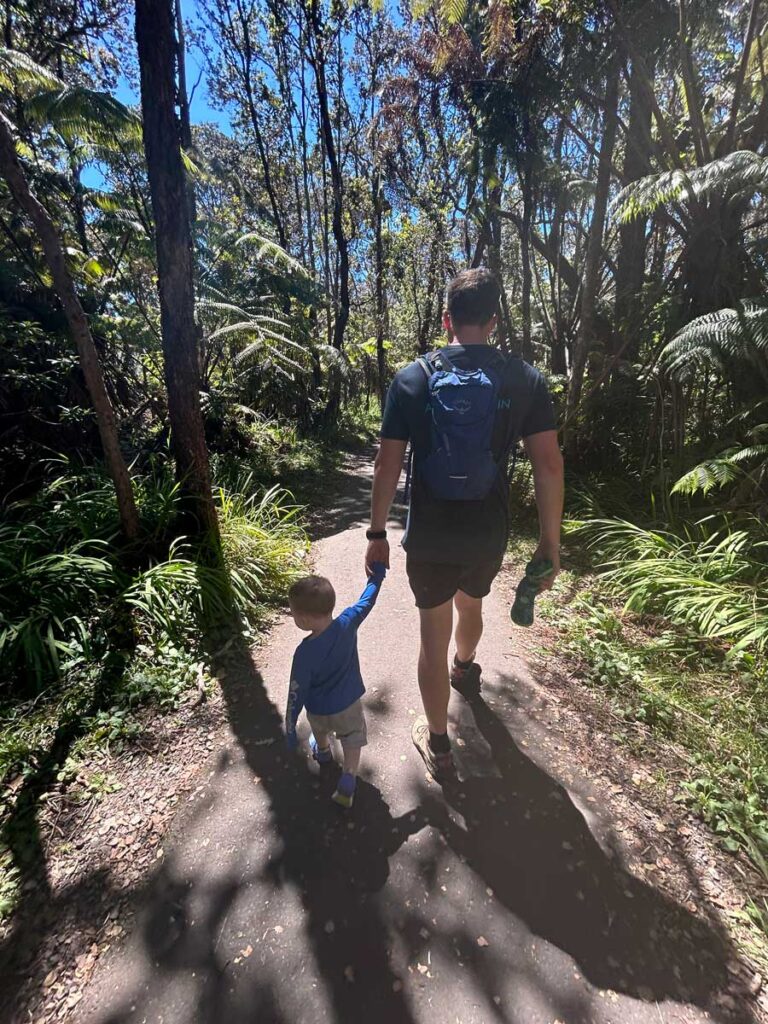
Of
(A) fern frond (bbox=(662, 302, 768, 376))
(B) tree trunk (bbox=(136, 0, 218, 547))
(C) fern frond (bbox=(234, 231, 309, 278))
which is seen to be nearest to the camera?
(B) tree trunk (bbox=(136, 0, 218, 547))

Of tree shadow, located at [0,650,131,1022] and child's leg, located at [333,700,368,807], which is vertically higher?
child's leg, located at [333,700,368,807]

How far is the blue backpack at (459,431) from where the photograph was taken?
1.67 m

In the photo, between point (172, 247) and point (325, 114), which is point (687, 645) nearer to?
point (172, 247)

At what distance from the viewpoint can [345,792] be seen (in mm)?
2010

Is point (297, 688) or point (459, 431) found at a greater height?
point (459, 431)

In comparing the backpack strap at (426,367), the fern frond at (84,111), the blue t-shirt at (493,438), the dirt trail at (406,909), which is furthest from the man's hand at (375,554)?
the fern frond at (84,111)

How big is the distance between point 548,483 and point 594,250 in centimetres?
531

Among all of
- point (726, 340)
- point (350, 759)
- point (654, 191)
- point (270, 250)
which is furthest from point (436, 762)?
point (270, 250)

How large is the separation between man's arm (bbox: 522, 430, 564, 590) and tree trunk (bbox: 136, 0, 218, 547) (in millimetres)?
2911

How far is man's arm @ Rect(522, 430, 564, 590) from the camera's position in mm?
1755

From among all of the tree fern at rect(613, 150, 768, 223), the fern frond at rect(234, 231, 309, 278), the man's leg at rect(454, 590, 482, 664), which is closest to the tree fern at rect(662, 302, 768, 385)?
the tree fern at rect(613, 150, 768, 223)

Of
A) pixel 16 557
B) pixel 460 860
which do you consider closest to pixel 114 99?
pixel 16 557

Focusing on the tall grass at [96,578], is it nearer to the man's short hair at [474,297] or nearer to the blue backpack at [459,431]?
the blue backpack at [459,431]

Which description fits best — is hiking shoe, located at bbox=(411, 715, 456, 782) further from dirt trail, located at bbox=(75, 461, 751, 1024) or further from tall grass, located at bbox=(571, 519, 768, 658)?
tall grass, located at bbox=(571, 519, 768, 658)
